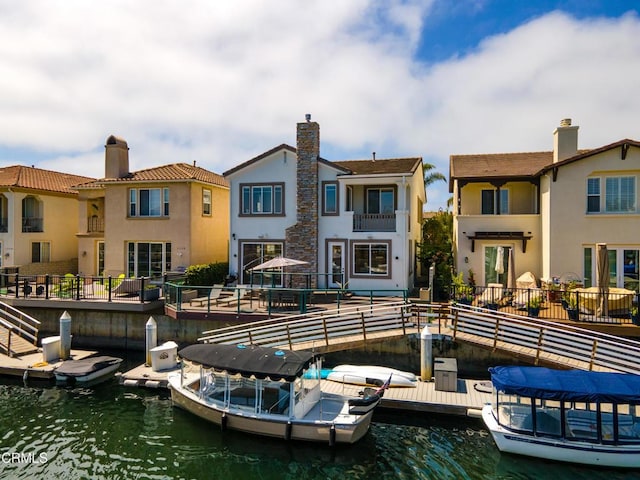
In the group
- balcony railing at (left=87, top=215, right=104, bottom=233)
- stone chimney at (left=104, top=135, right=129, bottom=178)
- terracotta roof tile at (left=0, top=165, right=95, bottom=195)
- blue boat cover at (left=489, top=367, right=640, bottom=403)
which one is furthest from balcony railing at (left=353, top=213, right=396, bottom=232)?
terracotta roof tile at (left=0, top=165, right=95, bottom=195)

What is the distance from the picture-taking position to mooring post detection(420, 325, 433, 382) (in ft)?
50.1

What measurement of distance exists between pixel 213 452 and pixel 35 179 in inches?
1176

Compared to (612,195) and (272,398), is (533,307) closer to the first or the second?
(612,195)

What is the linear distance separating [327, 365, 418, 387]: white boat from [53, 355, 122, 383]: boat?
890 cm

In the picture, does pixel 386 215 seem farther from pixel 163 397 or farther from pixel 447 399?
pixel 163 397

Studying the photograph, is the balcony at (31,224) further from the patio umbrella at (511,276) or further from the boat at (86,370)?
the patio umbrella at (511,276)

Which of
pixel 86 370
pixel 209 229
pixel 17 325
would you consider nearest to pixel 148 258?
pixel 209 229

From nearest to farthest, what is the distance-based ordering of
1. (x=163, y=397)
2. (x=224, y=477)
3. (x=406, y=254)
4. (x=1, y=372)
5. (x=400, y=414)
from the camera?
(x=224, y=477) → (x=400, y=414) → (x=163, y=397) → (x=1, y=372) → (x=406, y=254)

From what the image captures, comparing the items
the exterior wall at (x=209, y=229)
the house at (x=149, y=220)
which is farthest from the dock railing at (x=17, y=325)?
the exterior wall at (x=209, y=229)

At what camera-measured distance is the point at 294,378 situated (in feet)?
39.0

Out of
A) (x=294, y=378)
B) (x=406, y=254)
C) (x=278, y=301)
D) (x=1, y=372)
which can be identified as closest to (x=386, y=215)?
(x=406, y=254)

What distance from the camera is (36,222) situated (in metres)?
31.4

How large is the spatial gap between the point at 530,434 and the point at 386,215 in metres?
14.1

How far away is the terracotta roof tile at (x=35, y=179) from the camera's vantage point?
30.8 metres
